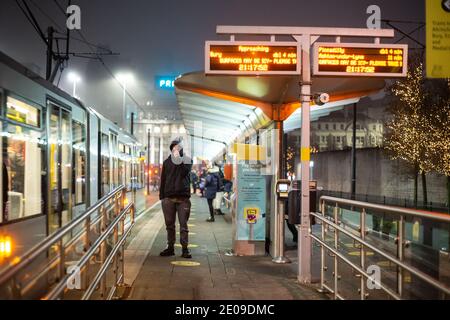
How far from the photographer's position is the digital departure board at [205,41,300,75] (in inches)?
276

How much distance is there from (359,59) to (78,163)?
17.1 ft

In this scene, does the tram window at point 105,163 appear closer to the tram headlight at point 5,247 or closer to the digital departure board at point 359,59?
the tram headlight at point 5,247

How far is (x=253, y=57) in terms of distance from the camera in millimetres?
7055

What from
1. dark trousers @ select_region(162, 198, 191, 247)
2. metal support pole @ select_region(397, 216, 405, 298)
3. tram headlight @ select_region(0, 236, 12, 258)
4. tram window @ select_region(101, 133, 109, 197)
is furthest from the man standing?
metal support pole @ select_region(397, 216, 405, 298)

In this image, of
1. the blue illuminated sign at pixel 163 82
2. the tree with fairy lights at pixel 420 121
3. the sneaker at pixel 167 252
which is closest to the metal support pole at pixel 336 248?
the sneaker at pixel 167 252

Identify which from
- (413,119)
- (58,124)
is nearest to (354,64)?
(58,124)

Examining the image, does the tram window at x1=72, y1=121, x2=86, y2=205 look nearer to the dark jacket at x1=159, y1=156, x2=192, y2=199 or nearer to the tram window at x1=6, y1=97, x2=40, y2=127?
the dark jacket at x1=159, y1=156, x2=192, y2=199

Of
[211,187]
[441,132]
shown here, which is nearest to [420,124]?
[441,132]

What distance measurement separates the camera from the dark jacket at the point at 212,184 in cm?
1594

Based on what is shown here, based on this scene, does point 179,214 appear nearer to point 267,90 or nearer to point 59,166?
point 59,166

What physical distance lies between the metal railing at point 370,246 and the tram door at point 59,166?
149 inches

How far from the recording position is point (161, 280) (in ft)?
23.1
